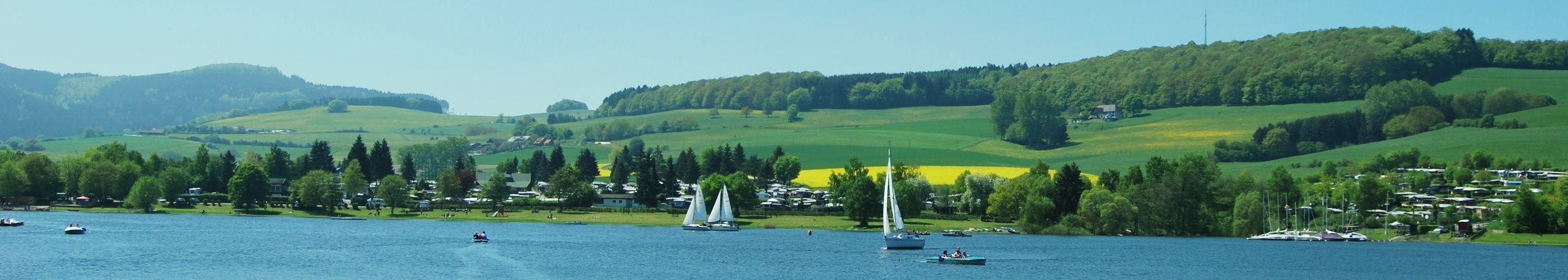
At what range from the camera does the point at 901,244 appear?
306 feet

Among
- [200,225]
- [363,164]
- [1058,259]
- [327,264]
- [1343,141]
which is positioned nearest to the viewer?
[327,264]

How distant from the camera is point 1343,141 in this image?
184875mm

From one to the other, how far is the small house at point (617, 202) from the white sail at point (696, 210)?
21.7m

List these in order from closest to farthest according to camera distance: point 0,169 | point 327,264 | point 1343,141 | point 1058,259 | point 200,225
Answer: point 327,264 < point 1058,259 < point 200,225 < point 0,169 < point 1343,141

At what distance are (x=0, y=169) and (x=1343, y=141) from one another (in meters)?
148

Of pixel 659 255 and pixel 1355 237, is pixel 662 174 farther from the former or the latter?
pixel 659 255

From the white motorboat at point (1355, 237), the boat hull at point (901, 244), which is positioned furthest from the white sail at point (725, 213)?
the white motorboat at point (1355, 237)

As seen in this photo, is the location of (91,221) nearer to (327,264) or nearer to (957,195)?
(327,264)

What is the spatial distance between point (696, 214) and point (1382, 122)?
10485 centimetres

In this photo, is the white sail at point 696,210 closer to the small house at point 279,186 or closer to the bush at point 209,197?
the bush at point 209,197

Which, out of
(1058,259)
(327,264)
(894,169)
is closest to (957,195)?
(894,169)

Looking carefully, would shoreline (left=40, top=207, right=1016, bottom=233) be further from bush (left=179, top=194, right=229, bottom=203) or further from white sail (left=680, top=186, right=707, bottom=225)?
bush (left=179, top=194, right=229, bottom=203)

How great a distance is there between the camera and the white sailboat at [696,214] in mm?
122188

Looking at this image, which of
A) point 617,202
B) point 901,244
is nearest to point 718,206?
point 617,202
